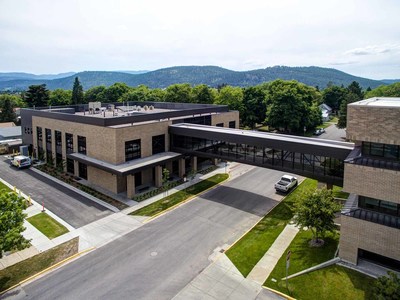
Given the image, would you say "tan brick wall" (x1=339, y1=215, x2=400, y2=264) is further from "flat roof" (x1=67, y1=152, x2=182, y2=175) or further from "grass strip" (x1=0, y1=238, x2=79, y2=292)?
"flat roof" (x1=67, y1=152, x2=182, y2=175)

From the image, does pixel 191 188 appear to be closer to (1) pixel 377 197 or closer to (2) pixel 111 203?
(2) pixel 111 203

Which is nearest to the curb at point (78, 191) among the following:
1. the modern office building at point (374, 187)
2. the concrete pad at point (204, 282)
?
the concrete pad at point (204, 282)

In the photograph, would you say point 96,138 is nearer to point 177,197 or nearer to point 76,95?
point 177,197

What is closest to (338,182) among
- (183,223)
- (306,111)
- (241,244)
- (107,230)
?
(241,244)

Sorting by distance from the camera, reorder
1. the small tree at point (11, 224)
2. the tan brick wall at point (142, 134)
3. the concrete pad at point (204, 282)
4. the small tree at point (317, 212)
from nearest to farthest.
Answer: the small tree at point (11, 224), the concrete pad at point (204, 282), the small tree at point (317, 212), the tan brick wall at point (142, 134)

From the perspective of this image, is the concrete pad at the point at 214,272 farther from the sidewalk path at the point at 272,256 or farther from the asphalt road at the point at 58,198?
the asphalt road at the point at 58,198

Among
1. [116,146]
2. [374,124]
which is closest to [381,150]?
[374,124]

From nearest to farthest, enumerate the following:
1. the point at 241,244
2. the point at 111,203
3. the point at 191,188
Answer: the point at 241,244
the point at 111,203
the point at 191,188
